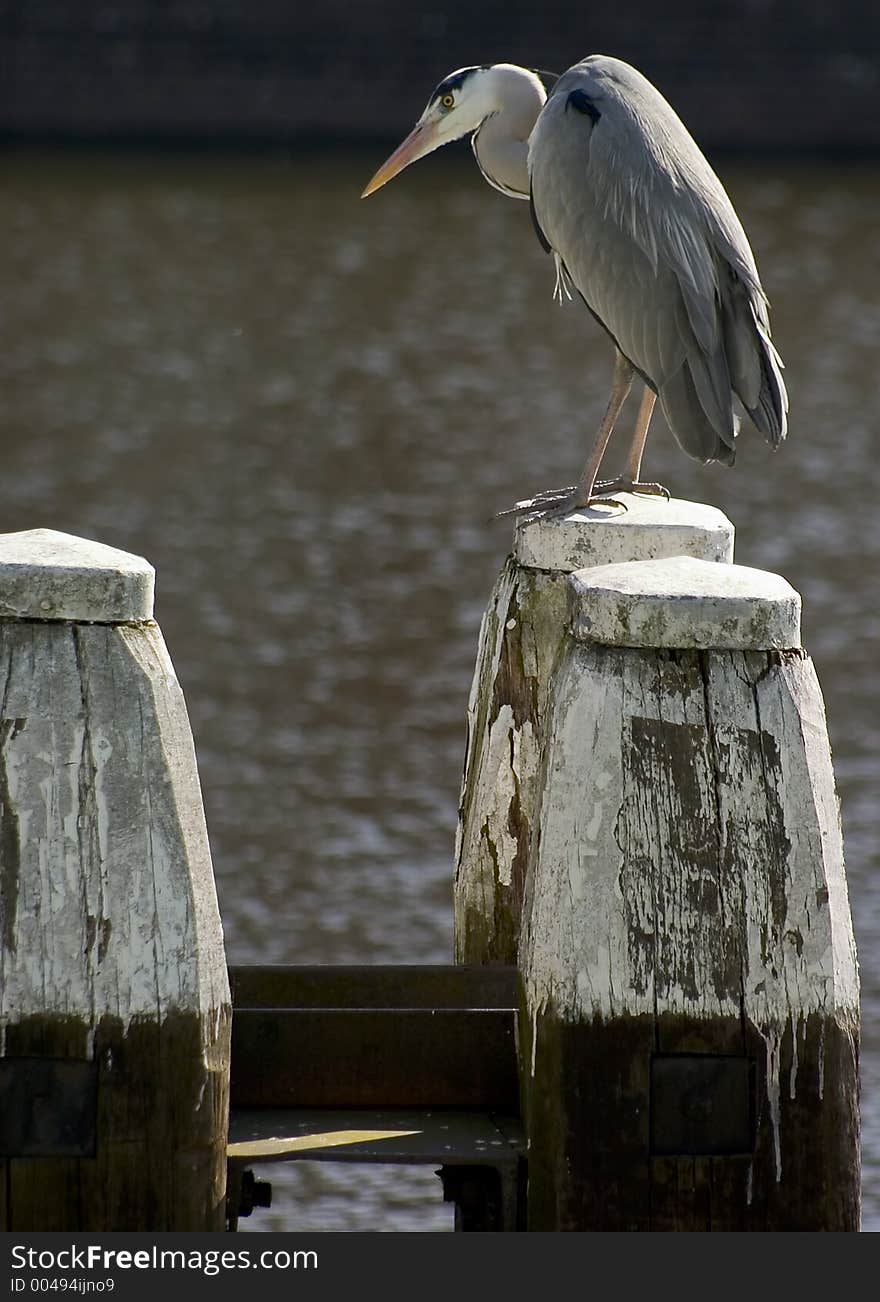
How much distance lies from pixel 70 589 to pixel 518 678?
1.34 metres

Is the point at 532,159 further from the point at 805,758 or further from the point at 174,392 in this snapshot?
the point at 174,392

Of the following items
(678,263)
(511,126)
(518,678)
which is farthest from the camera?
(511,126)

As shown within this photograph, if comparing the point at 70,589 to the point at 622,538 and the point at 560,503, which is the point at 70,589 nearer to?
the point at 622,538

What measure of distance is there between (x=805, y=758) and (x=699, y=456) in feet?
7.19

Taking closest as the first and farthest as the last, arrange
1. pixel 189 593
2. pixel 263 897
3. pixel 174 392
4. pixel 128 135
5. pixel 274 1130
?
pixel 274 1130 < pixel 263 897 < pixel 189 593 < pixel 174 392 < pixel 128 135

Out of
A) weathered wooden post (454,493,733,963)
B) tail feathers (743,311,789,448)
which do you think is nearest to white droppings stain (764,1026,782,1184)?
weathered wooden post (454,493,733,963)

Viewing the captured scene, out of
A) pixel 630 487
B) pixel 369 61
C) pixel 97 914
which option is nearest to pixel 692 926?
pixel 97 914

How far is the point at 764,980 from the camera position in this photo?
10.4ft

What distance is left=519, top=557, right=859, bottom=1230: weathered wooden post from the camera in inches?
124

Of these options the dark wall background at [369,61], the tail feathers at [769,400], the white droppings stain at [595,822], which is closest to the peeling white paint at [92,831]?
the white droppings stain at [595,822]

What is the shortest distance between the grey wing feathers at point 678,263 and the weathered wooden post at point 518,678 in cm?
82

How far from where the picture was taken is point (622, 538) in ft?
13.2
